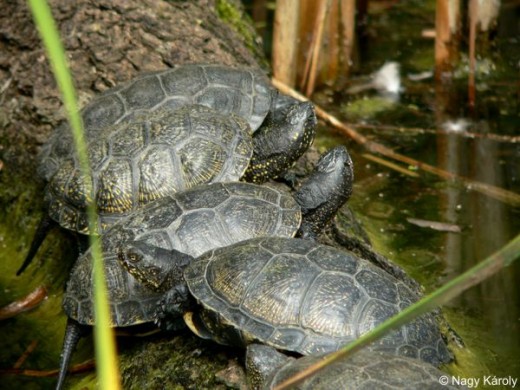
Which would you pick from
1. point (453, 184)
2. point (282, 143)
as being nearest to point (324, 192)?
point (282, 143)

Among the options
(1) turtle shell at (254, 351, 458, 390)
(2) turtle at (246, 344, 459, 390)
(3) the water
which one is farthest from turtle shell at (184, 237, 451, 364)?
(3) the water

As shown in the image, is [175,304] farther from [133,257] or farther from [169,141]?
[169,141]

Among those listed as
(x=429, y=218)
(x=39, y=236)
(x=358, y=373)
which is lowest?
(x=429, y=218)

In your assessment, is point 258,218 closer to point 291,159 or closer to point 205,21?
point 291,159

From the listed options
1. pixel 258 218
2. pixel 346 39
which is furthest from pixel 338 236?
pixel 346 39

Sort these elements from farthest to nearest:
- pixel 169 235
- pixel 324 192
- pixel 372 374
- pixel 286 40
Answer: pixel 286 40, pixel 324 192, pixel 169 235, pixel 372 374

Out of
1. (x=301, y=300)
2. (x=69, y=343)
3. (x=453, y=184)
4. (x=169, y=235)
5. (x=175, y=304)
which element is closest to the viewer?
(x=301, y=300)
